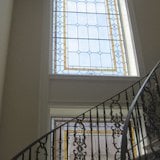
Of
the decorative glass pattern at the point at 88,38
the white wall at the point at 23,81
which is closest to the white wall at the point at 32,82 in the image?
the white wall at the point at 23,81

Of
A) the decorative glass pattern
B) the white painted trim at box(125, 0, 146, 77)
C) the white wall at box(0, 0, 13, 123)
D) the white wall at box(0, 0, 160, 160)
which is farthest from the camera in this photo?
the decorative glass pattern

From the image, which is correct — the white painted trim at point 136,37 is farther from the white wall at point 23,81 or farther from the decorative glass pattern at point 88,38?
the white wall at point 23,81

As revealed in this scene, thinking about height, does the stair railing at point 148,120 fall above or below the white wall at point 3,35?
below

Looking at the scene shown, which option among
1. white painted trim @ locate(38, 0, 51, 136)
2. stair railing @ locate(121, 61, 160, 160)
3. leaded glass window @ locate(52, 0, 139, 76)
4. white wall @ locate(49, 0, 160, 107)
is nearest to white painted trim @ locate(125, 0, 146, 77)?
white wall @ locate(49, 0, 160, 107)

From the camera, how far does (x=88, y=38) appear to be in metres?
5.96

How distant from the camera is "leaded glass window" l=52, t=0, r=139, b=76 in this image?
5609mm

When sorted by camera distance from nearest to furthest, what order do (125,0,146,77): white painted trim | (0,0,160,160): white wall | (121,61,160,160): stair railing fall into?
(121,61,160,160): stair railing < (0,0,160,160): white wall < (125,0,146,77): white painted trim

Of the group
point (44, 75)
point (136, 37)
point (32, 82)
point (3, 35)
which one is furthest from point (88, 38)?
point (3, 35)

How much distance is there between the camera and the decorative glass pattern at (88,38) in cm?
561

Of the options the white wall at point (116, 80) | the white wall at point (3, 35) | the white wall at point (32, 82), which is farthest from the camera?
the white wall at point (116, 80)

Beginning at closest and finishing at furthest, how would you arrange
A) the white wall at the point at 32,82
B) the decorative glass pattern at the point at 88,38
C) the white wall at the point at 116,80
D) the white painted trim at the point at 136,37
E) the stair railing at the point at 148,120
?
the stair railing at the point at 148,120 < the white wall at the point at 32,82 < the white wall at the point at 116,80 < the white painted trim at the point at 136,37 < the decorative glass pattern at the point at 88,38

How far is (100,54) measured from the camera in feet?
19.0

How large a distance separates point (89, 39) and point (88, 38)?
34 millimetres

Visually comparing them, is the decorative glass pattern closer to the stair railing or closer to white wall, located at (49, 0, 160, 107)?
white wall, located at (49, 0, 160, 107)
